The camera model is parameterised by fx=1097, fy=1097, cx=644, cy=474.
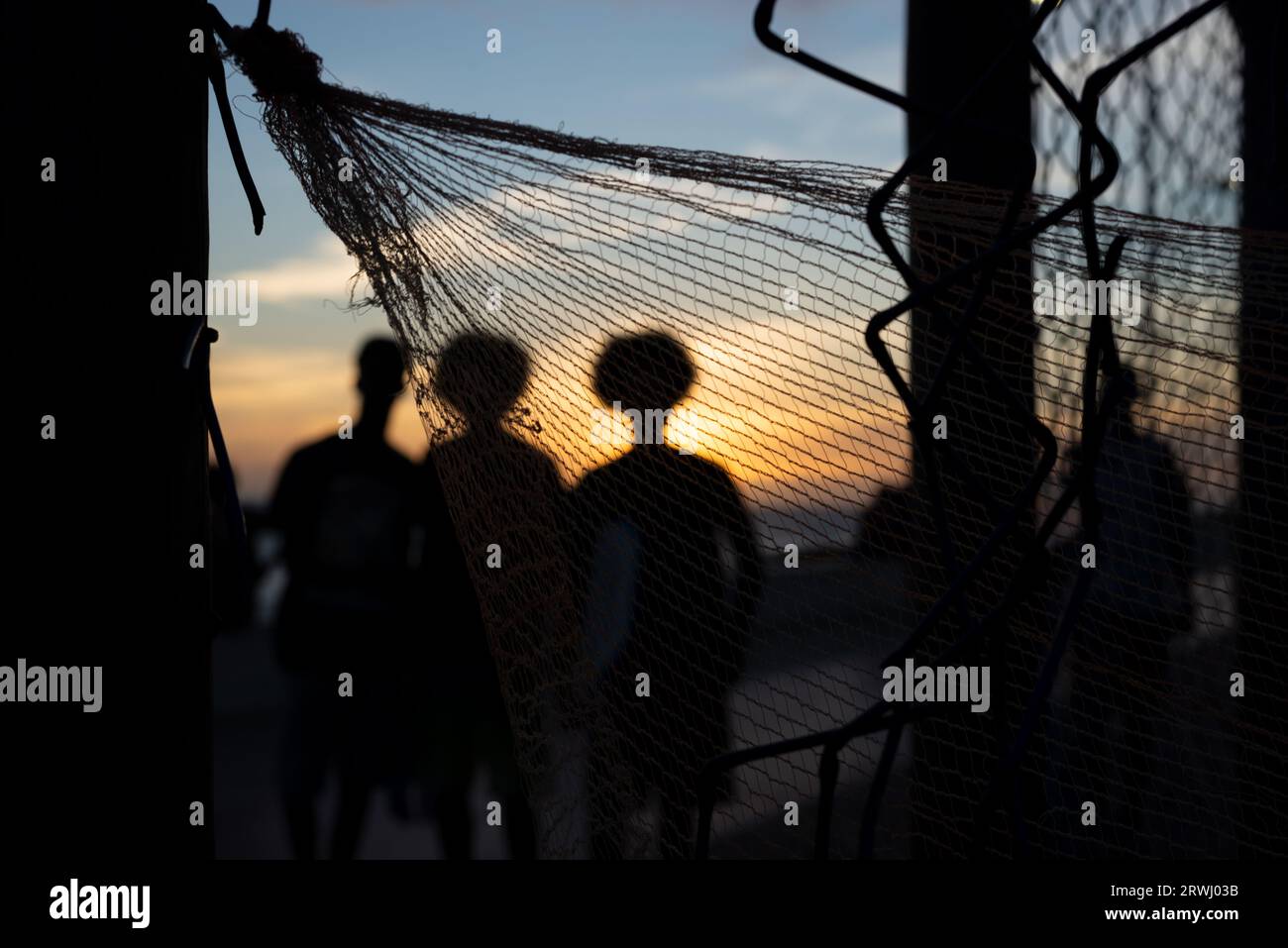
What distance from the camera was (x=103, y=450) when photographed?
0.93m

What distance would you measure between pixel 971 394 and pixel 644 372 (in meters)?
0.47

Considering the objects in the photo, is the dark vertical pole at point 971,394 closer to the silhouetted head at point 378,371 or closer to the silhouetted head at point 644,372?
the silhouetted head at point 644,372

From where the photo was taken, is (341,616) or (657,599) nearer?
(657,599)

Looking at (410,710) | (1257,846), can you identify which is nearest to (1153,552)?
(1257,846)

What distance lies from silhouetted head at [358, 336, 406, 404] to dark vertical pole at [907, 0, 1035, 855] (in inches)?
62.5

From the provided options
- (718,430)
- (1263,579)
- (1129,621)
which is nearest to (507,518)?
(718,430)

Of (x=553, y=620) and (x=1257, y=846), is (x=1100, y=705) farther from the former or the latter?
(x=553, y=620)

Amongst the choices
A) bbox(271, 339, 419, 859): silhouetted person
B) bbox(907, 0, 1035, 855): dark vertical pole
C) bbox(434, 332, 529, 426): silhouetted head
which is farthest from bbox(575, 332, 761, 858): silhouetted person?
bbox(271, 339, 419, 859): silhouetted person

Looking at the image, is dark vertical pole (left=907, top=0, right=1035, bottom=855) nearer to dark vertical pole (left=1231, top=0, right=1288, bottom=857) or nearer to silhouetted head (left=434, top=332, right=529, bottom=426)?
dark vertical pole (left=1231, top=0, right=1288, bottom=857)

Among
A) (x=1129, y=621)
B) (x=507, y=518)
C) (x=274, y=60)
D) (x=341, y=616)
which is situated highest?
(x=274, y=60)

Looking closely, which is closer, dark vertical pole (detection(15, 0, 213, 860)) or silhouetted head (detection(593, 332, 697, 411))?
dark vertical pole (detection(15, 0, 213, 860))

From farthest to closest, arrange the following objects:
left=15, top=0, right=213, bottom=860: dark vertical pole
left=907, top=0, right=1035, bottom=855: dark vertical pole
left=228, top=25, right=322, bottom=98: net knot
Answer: left=907, top=0, right=1035, bottom=855: dark vertical pole
left=228, top=25, right=322, bottom=98: net knot
left=15, top=0, right=213, bottom=860: dark vertical pole

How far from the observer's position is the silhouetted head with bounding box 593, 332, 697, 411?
1.45 metres

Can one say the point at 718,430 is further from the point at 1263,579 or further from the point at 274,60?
the point at 1263,579
